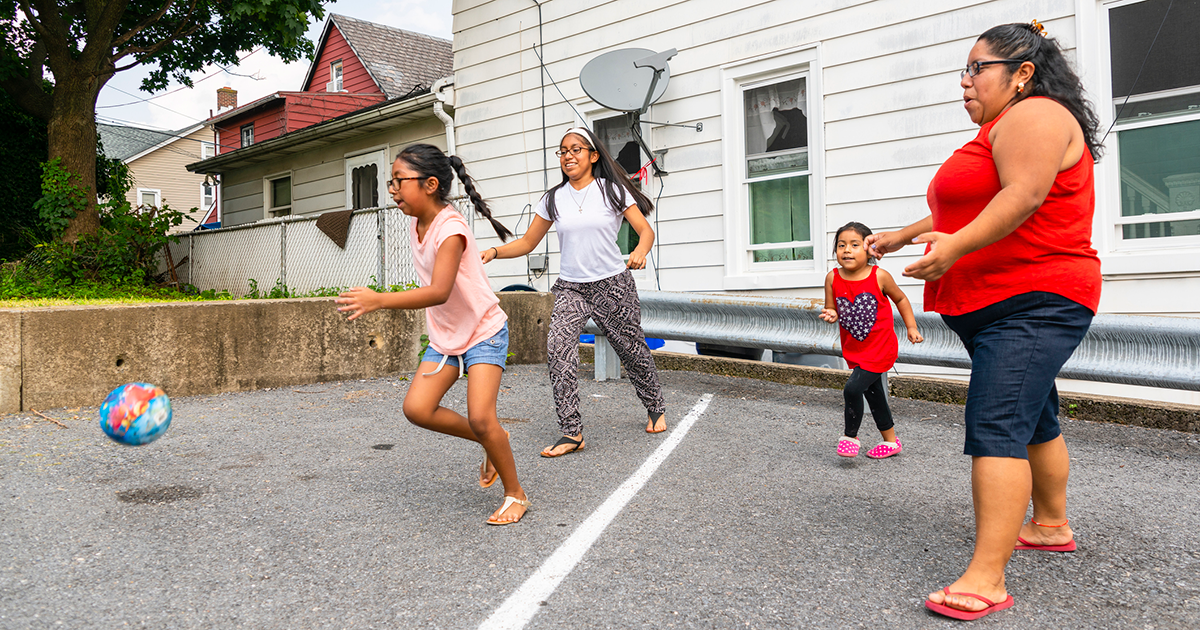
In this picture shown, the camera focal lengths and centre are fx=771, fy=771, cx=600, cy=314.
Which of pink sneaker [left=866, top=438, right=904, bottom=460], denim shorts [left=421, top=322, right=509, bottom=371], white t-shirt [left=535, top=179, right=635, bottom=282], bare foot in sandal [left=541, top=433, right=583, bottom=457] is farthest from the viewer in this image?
white t-shirt [left=535, top=179, right=635, bottom=282]

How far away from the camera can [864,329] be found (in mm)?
4535

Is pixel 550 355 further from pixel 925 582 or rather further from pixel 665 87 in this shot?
pixel 665 87

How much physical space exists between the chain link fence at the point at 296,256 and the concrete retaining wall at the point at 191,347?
2.06m

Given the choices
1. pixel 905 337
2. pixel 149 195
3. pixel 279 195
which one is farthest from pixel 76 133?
pixel 149 195

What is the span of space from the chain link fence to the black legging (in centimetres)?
617

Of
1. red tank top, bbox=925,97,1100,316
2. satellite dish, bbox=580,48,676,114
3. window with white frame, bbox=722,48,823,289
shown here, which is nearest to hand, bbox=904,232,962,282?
red tank top, bbox=925,97,1100,316

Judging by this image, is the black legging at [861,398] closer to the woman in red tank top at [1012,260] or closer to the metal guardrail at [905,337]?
the metal guardrail at [905,337]

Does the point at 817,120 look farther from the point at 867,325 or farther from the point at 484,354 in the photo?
the point at 484,354

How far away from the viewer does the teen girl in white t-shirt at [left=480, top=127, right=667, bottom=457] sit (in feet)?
16.1

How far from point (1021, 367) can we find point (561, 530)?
191 cm

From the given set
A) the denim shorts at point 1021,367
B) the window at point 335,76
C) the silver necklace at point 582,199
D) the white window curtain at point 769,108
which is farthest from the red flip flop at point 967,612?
the window at point 335,76

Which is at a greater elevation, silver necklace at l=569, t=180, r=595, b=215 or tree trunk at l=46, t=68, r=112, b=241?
tree trunk at l=46, t=68, r=112, b=241

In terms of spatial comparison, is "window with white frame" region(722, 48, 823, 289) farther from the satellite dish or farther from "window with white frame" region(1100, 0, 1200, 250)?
"window with white frame" region(1100, 0, 1200, 250)

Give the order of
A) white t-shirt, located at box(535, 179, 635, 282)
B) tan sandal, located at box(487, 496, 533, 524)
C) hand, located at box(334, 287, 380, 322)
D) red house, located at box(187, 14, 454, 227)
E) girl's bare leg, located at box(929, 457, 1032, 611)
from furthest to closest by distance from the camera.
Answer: red house, located at box(187, 14, 454, 227), white t-shirt, located at box(535, 179, 635, 282), tan sandal, located at box(487, 496, 533, 524), hand, located at box(334, 287, 380, 322), girl's bare leg, located at box(929, 457, 1032, 611)
